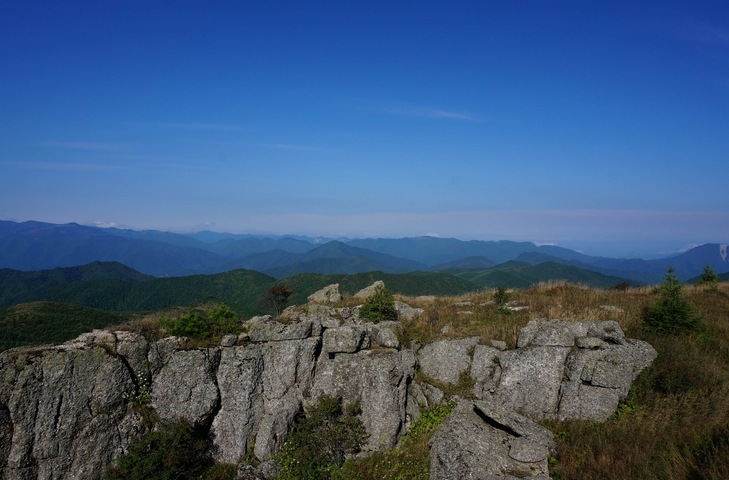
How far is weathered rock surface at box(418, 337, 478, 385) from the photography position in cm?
1456

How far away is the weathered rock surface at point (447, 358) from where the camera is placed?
1456 cm

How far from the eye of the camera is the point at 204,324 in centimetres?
1532

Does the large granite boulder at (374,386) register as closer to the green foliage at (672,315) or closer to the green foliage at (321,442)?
the green foliage at (321,442)

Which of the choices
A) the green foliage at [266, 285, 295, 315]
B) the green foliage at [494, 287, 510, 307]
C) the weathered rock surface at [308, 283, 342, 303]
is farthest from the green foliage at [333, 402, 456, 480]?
the green foliage at [266, 285, 295, 315]

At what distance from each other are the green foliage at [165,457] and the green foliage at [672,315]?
19.5 m

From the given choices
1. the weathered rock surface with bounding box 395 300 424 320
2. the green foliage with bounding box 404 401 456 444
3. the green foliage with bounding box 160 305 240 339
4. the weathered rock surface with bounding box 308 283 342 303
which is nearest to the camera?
the green foliage with bounding box 404 401 456 444

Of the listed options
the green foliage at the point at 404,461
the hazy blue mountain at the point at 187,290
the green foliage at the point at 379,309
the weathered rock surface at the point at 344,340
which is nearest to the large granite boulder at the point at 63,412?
the weathered rock surface at the point at 344,340

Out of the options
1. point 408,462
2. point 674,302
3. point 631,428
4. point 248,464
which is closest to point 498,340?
point 631,428

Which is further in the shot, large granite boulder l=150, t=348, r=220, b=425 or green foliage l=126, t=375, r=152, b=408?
large granite boulder l=150, t=348, r=220, b=425

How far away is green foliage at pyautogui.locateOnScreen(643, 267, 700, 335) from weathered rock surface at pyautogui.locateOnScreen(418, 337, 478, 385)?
7470 mm

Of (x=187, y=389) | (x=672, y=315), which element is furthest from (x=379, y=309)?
(x=672, y=315)

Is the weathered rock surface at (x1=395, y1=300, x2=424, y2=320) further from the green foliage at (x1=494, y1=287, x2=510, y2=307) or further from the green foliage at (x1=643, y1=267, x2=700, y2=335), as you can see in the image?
the green foliage at (x1=643, y1=267, x2=700, y2=335)

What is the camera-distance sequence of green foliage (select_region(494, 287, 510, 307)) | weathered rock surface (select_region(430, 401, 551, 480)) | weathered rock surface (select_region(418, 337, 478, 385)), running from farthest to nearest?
green foliage (select_region(494, 287, 510, 307))
weathered rock surface (select_region(418, 337, 478, 385))
weathered rock surface (select_region(430, 401, 551, 480))

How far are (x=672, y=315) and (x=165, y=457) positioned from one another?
21022 millimetres
